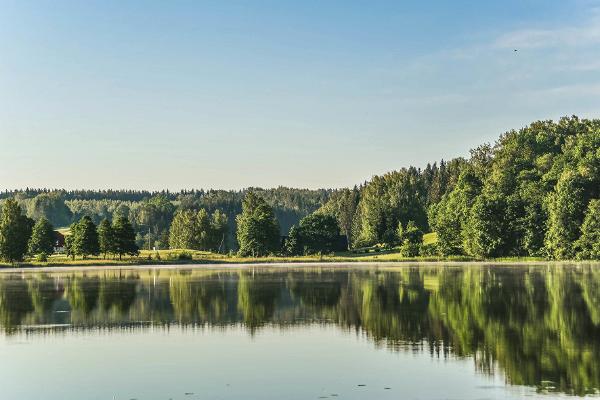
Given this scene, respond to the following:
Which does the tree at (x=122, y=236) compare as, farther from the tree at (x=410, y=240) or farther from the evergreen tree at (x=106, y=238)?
the tree at (x=410, y=240)

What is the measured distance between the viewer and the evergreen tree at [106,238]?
151500mm

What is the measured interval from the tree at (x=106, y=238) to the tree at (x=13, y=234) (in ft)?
43.7

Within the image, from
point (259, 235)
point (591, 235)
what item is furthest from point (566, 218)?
point (259, 235)

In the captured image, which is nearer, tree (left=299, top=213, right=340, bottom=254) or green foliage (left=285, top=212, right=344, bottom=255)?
green foliage (left=285, top=212, right=344, bottom=255)

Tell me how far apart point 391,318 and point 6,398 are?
24.5m

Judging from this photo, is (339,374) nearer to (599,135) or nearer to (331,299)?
(331,299)

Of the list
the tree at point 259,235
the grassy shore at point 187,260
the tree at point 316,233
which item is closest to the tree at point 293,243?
the tree at point 316,233

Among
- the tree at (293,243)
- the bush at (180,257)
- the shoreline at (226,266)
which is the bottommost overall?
the shoreline at (226,266)

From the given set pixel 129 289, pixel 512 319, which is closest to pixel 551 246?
pixel 129 289

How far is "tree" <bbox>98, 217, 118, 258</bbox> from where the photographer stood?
152 metres

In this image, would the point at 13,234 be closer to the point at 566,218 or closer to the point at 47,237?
the point at 47,237

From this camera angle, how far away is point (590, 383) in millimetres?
25953

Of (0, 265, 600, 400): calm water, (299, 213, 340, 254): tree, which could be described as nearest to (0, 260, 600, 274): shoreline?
(299, 213, 340, 254): tree

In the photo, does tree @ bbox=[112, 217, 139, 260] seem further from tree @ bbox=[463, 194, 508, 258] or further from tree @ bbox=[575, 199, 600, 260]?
tree @ bbox=[575, 199, 600, 260]
